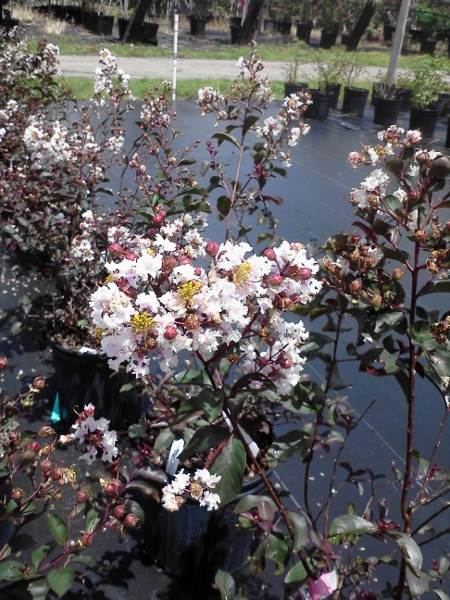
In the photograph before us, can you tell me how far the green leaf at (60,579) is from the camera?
3.37 ft

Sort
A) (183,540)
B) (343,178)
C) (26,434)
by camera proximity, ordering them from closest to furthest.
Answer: (26,434) < (183,540) < (343,178)

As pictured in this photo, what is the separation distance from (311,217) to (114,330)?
3.42 meters

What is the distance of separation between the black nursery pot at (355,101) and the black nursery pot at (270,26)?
13499 millimetres

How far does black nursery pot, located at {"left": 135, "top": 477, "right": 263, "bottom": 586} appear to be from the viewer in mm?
1562

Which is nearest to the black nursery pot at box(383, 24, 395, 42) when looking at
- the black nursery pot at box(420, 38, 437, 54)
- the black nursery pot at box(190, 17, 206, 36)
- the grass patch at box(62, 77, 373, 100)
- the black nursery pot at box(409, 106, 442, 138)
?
the black nursery pot at box(420, 38, 437, 54)

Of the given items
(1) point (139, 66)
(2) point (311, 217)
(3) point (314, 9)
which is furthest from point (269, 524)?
(3) point (314, 9)

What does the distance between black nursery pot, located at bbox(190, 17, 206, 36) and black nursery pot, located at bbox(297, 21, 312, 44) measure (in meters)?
3.39

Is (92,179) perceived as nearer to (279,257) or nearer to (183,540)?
(183,540)

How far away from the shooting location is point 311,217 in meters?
4.22

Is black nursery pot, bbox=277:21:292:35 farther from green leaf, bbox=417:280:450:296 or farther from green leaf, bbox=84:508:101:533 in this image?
green leaf, bbox=84:508:101:533

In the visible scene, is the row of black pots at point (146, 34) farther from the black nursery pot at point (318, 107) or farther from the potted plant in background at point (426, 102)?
the potted plant in background at point (426, 102)

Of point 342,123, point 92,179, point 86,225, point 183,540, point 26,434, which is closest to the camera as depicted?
point 26,434

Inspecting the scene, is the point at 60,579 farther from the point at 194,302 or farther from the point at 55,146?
the point at 55,146

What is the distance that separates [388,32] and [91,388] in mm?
21640
